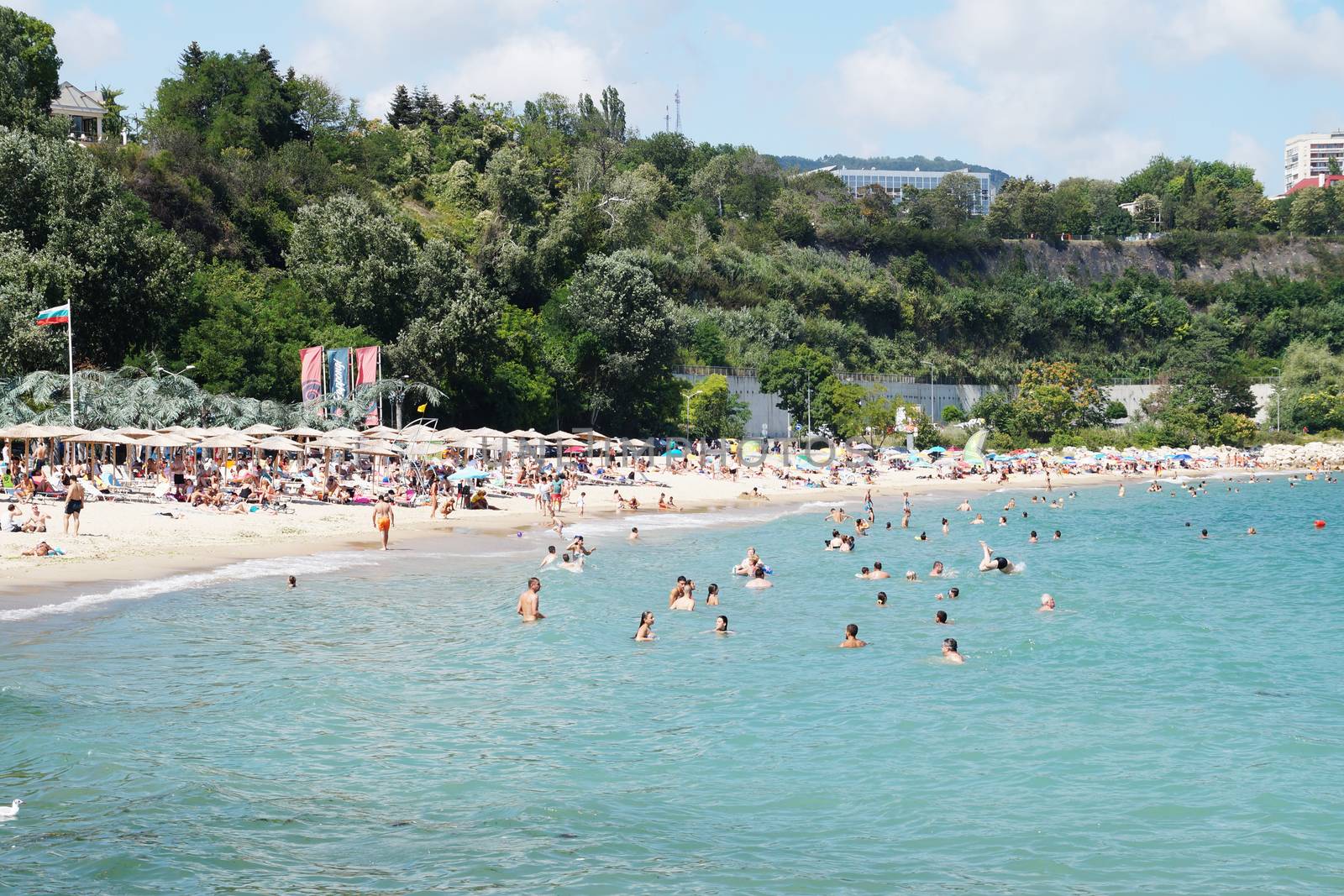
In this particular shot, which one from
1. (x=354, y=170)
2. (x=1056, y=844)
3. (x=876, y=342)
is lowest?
(x=1056, y=844)

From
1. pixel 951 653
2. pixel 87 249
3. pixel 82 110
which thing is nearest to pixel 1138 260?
pixel 82 110

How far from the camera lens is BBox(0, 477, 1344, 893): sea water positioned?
10.0 metres

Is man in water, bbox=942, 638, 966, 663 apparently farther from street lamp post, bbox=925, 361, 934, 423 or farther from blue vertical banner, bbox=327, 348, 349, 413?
street lamp post, bbox=925, 361, 934, 423

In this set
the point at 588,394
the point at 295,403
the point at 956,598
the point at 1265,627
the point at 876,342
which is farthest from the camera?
the point at 876,342

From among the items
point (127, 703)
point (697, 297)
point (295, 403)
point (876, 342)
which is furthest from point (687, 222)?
point (127, 703)

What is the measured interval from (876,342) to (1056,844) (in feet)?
296

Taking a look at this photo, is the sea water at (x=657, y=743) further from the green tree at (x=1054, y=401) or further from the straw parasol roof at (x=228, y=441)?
the green tree at (x=1054, y=401)

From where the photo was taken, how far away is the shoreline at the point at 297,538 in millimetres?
21922

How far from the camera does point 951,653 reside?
59.0 feet

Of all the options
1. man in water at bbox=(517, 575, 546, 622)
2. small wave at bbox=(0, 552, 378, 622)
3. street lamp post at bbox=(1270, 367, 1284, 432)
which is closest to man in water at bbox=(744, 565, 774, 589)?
man in water at bbox=(517, 575, 546, 622)

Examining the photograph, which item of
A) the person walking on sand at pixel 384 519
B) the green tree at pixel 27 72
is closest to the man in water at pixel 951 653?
the person walking on sand at pixel 384 519

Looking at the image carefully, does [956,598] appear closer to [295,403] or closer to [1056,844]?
[1056,844]

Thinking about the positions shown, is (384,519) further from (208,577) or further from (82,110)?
(82,110)

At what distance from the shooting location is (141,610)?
1995cm
